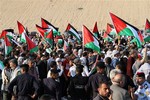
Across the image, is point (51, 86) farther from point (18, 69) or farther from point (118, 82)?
point (118, 82)

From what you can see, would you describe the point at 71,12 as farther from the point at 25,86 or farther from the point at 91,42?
the point at 25,86

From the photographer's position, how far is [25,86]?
847 cm

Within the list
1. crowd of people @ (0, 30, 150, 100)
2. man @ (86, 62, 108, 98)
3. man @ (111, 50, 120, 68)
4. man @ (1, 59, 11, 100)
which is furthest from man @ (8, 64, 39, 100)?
man @ (111, 50, 120, 68)

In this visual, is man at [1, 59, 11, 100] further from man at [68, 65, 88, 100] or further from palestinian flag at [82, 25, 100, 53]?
palestinian flag at [82, 25, 100, 53]

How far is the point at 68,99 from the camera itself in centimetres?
998

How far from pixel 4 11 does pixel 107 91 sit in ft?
156

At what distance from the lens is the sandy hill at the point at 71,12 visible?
48.3m

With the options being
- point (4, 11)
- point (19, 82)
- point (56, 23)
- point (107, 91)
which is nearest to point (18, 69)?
point (19, 82)

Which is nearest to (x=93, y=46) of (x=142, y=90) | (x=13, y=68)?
(x=13, y=68)

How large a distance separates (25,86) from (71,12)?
43.0 m

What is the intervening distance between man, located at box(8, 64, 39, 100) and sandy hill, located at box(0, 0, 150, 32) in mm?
37562

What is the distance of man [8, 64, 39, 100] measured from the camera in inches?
334

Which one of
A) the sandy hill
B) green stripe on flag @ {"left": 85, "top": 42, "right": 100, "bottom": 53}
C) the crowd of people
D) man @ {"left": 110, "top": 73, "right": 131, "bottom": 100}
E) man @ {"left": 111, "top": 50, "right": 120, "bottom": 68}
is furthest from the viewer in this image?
the sandy hill

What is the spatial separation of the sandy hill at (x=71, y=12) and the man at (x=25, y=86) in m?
37.6
